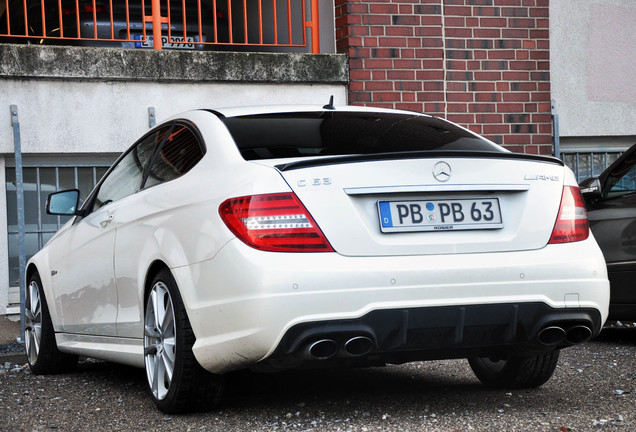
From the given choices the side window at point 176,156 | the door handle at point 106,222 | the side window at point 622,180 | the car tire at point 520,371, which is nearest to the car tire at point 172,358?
the side window at point 176,156

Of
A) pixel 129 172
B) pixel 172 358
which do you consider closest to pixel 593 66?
pixel 129 172

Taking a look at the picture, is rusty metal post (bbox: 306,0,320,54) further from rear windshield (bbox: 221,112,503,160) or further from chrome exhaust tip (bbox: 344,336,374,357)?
chrome exhaust tip (bbox: 344,336,374,357)

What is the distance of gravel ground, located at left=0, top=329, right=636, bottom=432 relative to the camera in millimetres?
4367

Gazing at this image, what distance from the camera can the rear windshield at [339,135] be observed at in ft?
14.9

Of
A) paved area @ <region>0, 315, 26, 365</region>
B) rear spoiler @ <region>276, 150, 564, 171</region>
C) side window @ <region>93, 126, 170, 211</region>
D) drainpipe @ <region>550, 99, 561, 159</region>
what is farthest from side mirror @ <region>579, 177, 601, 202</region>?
paved area @ <region>0, 315, 26, 365</region>

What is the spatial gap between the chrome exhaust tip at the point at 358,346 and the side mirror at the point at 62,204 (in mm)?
2702

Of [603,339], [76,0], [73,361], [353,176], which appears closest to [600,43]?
[603,339]

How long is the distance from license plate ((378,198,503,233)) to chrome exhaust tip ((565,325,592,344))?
0.57 metres

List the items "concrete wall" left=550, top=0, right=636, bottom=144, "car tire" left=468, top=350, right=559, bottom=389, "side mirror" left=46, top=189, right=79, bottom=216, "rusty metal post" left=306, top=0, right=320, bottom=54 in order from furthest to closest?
"concrete wall" left=550, top=0, right=636, bottom=144 → "rusty metal post" left=306, top=0, right=320, bottom=54 → "side mirror" left=46, top=189, right=79, bottom=216 → "car tire" left=468, top=350, right=559, bottom=389

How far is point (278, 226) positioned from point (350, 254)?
30 centimetres

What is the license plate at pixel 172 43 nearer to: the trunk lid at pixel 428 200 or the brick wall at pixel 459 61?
the brick wall at pixel 459 61

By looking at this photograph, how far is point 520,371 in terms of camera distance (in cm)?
518

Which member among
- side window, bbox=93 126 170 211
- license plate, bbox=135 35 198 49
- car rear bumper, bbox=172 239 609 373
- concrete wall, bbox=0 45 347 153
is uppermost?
license plate, bbox=135 35 198 49

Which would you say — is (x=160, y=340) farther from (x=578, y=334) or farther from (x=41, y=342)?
(x=41, y=342)
